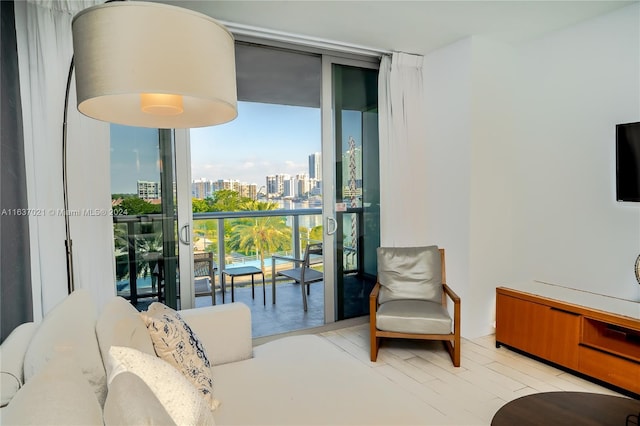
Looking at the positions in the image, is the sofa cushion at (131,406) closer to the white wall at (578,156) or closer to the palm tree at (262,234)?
the white wall at (578,156)

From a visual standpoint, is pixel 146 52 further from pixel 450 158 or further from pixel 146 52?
pixel 450 158

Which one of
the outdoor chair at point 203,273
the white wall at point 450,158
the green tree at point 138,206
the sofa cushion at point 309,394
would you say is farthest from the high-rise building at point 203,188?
the sofa cushion at point 309,394

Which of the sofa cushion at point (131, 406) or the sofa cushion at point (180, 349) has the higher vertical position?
the sofa cushion at point (131, 406)

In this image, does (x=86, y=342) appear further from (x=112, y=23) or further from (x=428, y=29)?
(x=428, y=29)

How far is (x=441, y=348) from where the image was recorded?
3322mm

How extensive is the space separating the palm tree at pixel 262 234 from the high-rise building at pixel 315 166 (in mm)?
1189

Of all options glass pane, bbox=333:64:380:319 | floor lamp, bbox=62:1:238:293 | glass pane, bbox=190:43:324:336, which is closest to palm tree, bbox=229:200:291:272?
glass pane, bbox=190:43:324:336

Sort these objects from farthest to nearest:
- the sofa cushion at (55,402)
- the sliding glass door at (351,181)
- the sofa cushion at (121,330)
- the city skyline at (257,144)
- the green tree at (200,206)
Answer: the city skyline at (257,144) → the green tree at (200,206) → the sliding glass door at (351,181) → the sofa cushion at (121,330) → the sofa cushion at (55,402)

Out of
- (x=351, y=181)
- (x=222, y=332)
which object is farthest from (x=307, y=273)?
(x=222, y=332)

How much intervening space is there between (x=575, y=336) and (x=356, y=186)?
2.14 metres

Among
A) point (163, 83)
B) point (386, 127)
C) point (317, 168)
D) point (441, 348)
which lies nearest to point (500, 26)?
point (386, 127)

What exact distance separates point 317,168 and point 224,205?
5.27 feet

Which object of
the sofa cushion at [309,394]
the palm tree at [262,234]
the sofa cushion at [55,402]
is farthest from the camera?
the palm tree at [262,234]

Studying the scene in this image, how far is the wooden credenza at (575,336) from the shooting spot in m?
2.49
